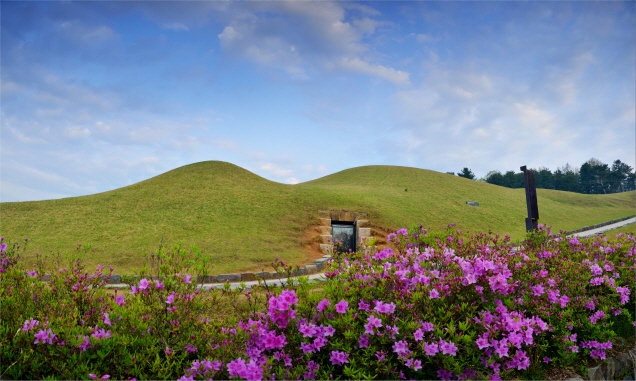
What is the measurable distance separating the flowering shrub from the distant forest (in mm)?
73068

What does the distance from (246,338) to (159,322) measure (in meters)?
1.02

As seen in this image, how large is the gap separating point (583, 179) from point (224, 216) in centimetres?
8625

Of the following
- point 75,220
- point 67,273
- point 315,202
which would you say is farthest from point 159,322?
point 315,202

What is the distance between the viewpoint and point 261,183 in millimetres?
24594

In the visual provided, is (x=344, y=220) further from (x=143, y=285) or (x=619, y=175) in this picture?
(x=619, y=175)

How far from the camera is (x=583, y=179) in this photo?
79000mm

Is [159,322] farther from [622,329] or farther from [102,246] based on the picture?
[102,246]

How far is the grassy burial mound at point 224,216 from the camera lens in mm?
14039

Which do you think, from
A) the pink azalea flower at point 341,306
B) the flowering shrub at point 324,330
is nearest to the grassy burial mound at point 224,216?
the flowering shrub at point 324,330

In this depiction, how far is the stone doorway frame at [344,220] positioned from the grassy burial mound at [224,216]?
1.55ft

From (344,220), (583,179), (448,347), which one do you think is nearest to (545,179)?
(583,179)

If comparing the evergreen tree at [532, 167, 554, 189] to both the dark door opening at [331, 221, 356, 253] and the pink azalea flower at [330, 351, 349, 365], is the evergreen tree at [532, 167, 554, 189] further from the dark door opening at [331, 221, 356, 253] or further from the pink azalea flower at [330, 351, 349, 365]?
the pink azalea flower at [330, 351, 349, 365]

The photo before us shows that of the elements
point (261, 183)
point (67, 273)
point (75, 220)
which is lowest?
point (67, 273)

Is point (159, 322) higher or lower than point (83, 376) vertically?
higher
